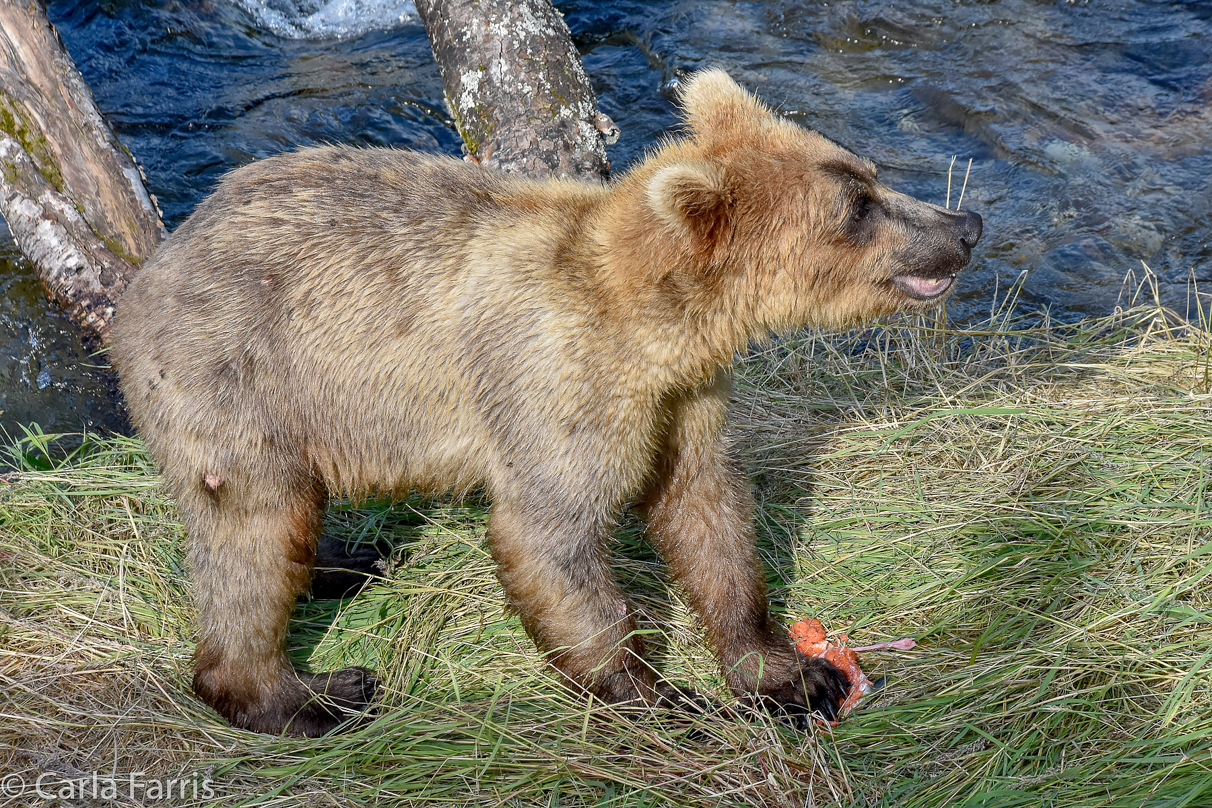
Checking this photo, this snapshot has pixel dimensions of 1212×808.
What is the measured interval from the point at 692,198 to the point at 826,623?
2.12m

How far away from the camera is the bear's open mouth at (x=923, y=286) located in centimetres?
418

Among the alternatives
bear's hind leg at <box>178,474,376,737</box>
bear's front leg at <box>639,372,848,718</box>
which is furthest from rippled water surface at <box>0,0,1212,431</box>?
bear's front leg at <box>639,372,848,718</box>

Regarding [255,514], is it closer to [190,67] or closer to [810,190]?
[810,190]

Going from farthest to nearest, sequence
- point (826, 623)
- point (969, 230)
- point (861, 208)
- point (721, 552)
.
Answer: point (826, 623) < point (721, 552) < point (969, 230) < point (861, 208)

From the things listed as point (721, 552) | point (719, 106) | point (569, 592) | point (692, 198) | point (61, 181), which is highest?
point (719, 106)

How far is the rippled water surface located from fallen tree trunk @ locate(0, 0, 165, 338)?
907 mm

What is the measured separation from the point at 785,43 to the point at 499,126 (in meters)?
5.30

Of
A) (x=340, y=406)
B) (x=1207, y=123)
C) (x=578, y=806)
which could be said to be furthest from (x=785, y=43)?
(x=578, y=806)

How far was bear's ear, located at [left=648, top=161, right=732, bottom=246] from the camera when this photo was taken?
3.61 meters

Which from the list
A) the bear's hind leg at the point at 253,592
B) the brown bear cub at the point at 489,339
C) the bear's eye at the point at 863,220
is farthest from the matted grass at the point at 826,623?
the bear's eye at the point at 863,220

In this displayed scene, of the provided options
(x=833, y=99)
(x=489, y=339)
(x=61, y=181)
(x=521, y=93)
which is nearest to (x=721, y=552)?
(x=489, y=339)

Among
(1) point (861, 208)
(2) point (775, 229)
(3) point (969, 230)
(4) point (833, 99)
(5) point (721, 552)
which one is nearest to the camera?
(2) point (775, 229)

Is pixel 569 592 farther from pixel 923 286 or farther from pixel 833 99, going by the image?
pixel 833 99

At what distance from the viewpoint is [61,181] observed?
6.16 meters
